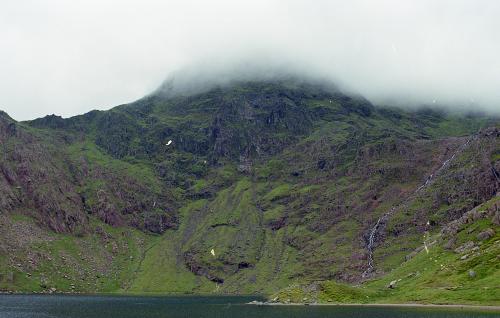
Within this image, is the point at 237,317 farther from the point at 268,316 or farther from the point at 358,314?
the point at 358,314

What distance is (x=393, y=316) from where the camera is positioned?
557 ft

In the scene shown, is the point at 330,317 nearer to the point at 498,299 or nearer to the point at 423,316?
the point at 423,316

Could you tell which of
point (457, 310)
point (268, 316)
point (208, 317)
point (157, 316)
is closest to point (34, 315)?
point (157, 316)

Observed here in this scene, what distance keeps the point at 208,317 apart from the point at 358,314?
5226 cm

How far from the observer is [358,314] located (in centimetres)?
18575

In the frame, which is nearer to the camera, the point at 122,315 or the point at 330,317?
the point at 330,317

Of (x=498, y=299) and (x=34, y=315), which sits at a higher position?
(x=34, y=315)

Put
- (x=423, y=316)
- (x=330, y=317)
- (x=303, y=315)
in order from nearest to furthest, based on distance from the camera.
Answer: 1. (x=423, y=316)
2. (x=330, y=317)
3. (x=303, y=315)

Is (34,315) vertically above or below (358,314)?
above

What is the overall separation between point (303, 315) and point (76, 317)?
78.2 meters

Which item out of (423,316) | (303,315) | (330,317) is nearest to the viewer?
(423,316)

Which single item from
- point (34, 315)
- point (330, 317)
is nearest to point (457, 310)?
point (330, 317)

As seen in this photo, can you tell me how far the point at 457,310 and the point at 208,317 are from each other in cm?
8665

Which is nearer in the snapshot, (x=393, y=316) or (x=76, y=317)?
(x=393, y=316)
